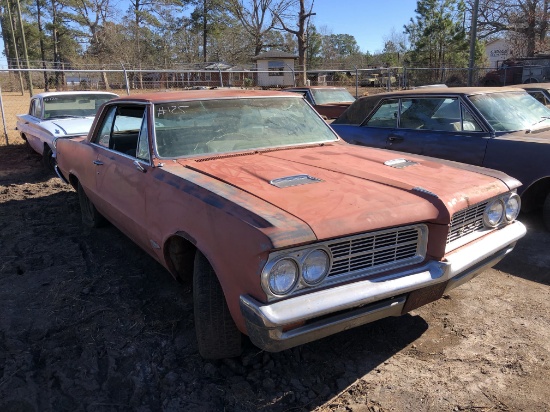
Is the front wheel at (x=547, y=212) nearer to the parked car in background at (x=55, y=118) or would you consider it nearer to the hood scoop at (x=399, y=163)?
the hood scoop at (x=399, y=163)

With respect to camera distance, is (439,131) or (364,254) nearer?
(364,254)

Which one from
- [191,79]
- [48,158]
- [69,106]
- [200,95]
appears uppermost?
[191,79]

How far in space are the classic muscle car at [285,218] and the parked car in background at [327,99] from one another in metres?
7.80

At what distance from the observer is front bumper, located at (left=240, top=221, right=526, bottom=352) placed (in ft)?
7.07

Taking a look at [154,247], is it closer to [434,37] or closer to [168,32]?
[434,37]

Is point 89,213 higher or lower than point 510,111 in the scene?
lower

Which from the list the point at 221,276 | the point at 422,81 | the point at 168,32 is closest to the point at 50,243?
the point at 221,276

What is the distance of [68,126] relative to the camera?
7.83 metres

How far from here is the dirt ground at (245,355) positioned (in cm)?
252

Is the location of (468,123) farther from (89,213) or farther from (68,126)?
(68,126)

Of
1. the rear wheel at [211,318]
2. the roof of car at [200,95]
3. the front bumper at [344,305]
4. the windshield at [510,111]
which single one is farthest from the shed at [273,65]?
the front bumper at [344,305]

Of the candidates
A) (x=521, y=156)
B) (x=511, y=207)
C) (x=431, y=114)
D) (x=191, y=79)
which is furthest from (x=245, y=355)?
(x=191, y=79)

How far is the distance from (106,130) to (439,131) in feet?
12.5

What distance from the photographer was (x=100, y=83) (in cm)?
2458
